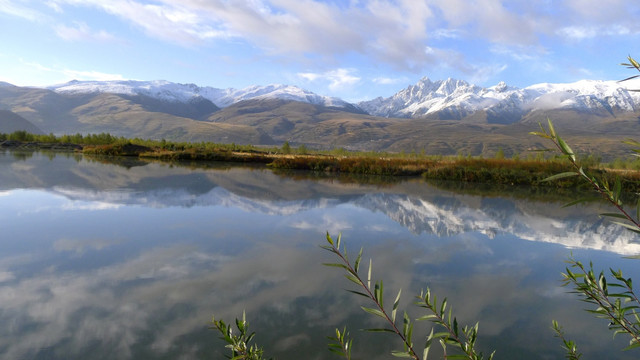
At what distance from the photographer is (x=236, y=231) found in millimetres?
10234

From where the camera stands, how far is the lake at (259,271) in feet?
15.5

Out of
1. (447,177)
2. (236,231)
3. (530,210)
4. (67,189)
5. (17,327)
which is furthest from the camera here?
(447,177)

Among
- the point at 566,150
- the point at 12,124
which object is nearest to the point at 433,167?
the point at 566,150

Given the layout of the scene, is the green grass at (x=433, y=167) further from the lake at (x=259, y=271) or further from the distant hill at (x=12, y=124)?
the distant hill at (x=12, y=124)

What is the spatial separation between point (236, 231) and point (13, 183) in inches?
493

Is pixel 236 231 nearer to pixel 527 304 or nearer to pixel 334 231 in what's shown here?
pixel 334 231

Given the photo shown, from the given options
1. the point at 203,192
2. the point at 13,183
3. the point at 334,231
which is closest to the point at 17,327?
the point at 334,231

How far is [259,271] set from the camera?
23.5 feet

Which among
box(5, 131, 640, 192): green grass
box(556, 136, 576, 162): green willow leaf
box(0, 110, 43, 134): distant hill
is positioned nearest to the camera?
box(556, 136, 576, 162): green willow leaf

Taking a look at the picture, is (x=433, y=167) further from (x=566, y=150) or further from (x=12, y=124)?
(x=12, y=124)

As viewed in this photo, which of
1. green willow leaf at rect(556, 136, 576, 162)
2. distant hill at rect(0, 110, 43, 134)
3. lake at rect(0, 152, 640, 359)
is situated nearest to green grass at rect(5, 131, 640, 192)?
lake at rect(0, 152, 640, 359)

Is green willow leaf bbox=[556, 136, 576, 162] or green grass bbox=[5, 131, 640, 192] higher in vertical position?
green willow leaf bbox=[556, 136, 576, 162]

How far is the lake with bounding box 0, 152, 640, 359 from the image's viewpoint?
186 inches

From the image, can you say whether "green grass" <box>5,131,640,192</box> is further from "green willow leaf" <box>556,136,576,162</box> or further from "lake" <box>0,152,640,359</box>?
"green willow leaf" <box>556,136,576,162</box>
